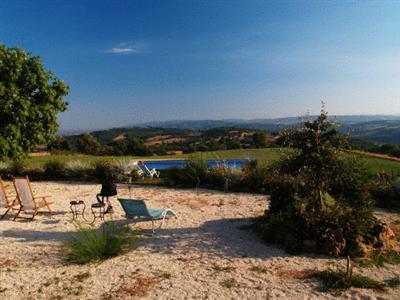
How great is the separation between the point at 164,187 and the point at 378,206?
6.61m

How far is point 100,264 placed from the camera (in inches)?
194

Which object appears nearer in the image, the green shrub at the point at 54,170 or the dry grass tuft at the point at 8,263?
the dry grass tuft at the point at 8,263

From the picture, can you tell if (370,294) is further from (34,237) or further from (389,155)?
(389,155)

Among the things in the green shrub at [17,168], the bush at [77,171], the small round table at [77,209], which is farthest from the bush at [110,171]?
the small round table at [77,209]

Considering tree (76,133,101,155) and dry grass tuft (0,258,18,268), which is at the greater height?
tree (76,133,101,155)

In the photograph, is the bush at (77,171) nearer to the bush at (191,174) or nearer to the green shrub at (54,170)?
the green shrub at (54,170)

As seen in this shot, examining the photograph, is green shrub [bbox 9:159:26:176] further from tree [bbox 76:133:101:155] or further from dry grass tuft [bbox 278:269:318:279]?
tree [bbox 76:133:101:155]

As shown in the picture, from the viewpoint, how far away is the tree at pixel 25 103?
10109 millimetres

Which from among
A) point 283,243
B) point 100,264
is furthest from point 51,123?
point 283,243

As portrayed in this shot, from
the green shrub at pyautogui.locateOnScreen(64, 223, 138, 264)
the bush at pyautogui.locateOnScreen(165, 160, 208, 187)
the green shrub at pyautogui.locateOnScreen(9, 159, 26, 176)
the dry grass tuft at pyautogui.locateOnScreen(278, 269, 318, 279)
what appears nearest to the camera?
the dry grass tuft at pyautogui.locateOnScreen(278, 269, 318, 279)

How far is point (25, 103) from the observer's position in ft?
33.3

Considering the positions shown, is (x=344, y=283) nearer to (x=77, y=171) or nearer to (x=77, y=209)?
(x=77, y=209)

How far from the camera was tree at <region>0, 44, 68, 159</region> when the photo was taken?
10109mm

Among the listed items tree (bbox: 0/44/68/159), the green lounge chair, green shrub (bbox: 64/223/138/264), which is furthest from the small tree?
tree (bbox: 0/44/68/159)
